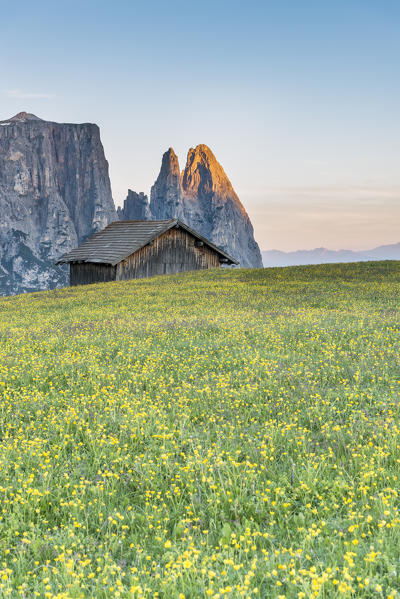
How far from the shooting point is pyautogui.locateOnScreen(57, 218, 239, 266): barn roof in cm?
4306

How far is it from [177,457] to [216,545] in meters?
1.77

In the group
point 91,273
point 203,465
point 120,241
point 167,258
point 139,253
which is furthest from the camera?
point 167,258

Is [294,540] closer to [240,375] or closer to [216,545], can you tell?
[216,545]

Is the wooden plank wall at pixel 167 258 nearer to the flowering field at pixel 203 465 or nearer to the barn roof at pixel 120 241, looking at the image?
the barn roof at pixel 120 241

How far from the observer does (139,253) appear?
1751 inches

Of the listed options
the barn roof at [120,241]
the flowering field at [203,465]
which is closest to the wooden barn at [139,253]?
the barn roof at [120,241]

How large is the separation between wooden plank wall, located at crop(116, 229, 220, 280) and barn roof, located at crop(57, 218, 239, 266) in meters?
1.02

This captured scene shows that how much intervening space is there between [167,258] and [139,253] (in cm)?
377

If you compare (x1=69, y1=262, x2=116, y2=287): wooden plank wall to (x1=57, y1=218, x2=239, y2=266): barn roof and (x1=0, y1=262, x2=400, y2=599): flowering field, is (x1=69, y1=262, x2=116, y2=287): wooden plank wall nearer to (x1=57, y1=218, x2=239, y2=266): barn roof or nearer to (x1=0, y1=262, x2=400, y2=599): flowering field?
(x1=57, y1=218, x2=239, y2=266): barn roof

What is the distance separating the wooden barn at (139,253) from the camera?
143 feet

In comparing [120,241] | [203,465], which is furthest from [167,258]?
[203,465]

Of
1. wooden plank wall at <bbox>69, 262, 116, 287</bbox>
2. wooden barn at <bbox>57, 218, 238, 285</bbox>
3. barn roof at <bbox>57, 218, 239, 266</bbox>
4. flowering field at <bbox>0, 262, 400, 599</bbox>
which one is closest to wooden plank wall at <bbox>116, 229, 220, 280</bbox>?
wooden barn at <bbox>57, 218, 238, 285</bbox>

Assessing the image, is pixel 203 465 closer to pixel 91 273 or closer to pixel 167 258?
pixel 167 258

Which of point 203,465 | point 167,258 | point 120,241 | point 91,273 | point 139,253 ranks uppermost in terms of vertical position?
point 120,241
